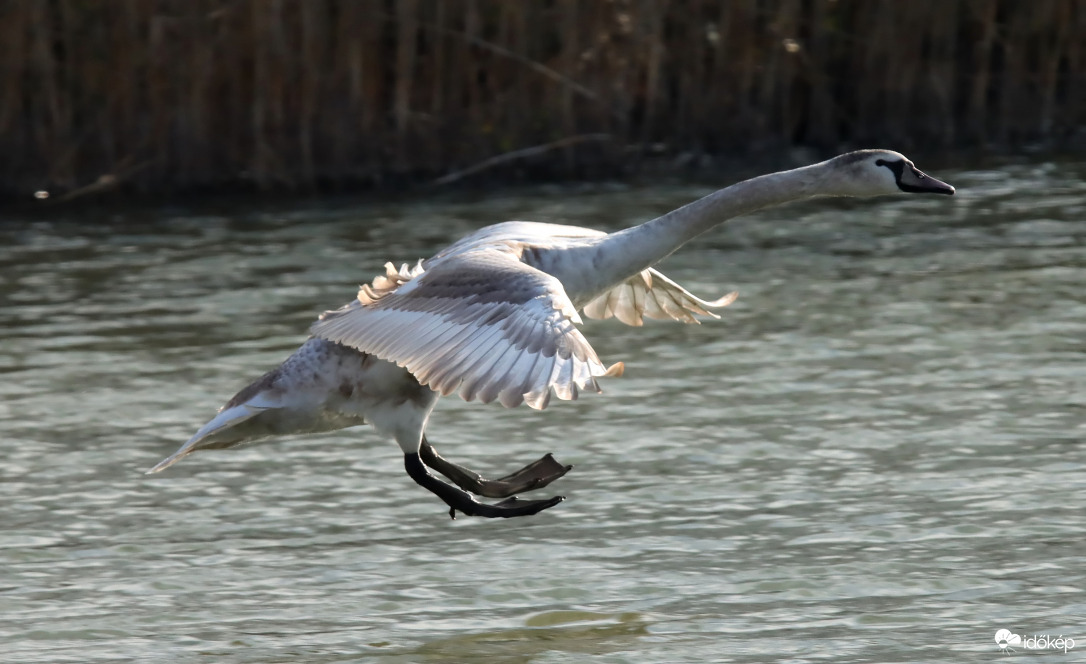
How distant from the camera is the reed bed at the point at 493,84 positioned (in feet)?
49.8

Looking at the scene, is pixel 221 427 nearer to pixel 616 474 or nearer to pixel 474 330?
pixel 474 330

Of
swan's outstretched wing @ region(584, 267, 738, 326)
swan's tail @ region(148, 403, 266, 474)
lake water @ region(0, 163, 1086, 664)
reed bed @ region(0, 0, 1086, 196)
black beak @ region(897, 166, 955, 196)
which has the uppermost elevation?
reed bed @ region(0, 0, 1086, 196)

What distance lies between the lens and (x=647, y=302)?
8.34 metres

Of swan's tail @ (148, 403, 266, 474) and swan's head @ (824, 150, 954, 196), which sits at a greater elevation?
swan's head @ (824, 150, 954, 196)

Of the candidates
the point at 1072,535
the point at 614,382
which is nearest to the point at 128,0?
the point at 614,382

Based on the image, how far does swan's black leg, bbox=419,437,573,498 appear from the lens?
7.47 metres

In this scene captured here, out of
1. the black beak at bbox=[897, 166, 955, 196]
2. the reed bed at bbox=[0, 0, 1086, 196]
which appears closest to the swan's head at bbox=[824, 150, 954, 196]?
the black beak at bbox=[897, 166, 955, 196]

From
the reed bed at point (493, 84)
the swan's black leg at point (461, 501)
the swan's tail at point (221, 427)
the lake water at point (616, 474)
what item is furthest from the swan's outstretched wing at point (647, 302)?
the reed bed at point (493, 84)

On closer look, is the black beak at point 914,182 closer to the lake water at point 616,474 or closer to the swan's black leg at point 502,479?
the lake water at point 616,474

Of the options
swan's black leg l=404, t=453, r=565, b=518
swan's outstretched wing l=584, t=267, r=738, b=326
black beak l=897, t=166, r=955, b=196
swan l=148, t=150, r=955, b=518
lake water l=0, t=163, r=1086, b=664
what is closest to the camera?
swan l=148, t=150, r=955, b=518

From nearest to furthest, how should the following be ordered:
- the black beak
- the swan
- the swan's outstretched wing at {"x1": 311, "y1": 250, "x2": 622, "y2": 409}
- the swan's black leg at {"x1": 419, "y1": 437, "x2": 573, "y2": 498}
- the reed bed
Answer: the swan's outstretched wing at {"x1": 311, "y1": 250, "x2": 622, "y2": 409} → the swan → the black beak → the swan's black leg at {"x1": 419, "y1": 437, "x2": 573, "y2": 498} → the reed bed

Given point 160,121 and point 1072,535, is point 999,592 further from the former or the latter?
point 160,121

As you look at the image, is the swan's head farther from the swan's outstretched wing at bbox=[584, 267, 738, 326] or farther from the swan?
the swan's outstretched wing at bbox=[584, 267, 738, 326]

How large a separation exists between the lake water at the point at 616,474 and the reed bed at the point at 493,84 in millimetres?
1448
